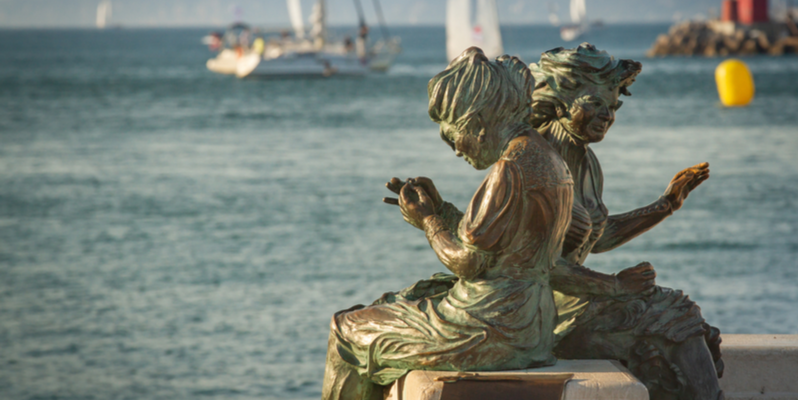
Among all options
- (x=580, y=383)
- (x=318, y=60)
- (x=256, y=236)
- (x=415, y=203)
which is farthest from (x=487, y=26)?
(x=580, y=383)

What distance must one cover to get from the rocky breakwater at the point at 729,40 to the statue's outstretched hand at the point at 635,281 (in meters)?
66.2

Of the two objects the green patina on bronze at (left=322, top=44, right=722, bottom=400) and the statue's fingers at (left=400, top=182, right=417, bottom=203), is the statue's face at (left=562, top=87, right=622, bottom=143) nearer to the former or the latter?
the green patina on bronze at (left=322, top=44, right=722, bottom=400)

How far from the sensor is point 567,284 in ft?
11.5

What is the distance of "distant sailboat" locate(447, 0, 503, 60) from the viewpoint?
154ft

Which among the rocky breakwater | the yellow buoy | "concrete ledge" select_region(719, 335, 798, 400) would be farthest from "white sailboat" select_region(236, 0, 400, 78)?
"concrete ledge" select_region(719, 335, 798, 400)

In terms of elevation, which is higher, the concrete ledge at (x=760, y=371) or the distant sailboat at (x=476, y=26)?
the concrete ledge at (x=760, y=371)

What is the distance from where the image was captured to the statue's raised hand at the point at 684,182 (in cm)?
376

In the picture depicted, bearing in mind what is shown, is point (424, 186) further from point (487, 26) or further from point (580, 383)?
point (487, 26)

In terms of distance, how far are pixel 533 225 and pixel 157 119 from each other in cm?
3328

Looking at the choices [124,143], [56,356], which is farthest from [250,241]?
[124,143]

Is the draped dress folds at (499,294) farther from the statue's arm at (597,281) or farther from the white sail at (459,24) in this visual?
the white sail at (459,24)

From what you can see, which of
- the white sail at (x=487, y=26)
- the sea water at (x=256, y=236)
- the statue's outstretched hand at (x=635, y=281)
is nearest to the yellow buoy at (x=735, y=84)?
the sea water at (x=256, y=236)

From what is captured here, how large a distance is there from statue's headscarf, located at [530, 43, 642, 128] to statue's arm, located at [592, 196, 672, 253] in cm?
48

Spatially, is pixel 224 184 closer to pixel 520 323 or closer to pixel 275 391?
pixel 275 391
